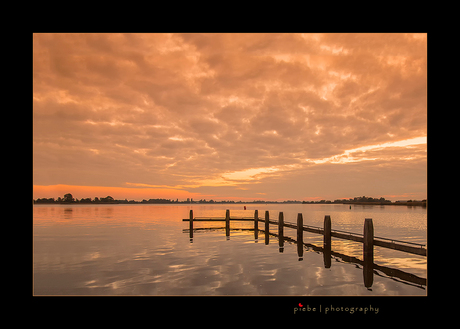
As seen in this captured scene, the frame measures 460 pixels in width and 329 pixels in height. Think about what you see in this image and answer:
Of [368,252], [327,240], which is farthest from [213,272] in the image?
[368,252]

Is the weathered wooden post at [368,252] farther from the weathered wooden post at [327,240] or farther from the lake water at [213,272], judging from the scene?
the weathered wooden post at [327,240]

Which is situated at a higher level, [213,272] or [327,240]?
Result: [327,240]

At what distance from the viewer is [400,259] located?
59.7 feet

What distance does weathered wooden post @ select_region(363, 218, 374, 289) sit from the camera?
1041 cm

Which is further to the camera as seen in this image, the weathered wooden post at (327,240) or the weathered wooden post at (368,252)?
the weathered wooden post at (327,240)

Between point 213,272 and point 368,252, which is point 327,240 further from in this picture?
point 213,272

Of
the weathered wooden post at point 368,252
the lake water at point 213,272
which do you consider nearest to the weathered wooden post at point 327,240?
the lake water at point 213,272

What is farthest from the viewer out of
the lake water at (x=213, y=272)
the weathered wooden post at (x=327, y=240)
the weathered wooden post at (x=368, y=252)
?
the weathered wooden post at (x=327, y=240)

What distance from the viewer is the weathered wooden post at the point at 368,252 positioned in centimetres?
1041

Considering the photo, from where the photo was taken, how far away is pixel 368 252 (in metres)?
10.5

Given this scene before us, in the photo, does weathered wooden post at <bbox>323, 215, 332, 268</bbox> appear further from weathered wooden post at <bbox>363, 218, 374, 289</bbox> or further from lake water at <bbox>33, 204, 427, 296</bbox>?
weathered wooden post at <bbox>363, 218, 374, 289</bbox>
